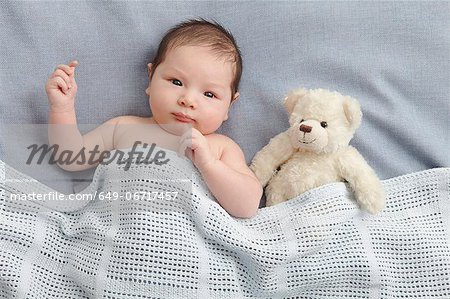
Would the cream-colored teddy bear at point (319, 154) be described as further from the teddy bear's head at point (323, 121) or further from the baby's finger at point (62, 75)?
the baby's finger at point (62, 75)

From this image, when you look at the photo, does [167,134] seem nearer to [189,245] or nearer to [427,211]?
[189,245]

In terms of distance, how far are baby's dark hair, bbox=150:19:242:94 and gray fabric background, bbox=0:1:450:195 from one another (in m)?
0.06

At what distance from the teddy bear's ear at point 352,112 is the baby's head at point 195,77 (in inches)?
10.2

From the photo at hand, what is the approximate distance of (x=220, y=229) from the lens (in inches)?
50.9

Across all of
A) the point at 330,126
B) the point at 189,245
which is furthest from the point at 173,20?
the point at 189,245

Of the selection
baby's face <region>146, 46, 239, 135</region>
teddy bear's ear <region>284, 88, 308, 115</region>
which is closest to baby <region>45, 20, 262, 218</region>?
baby's face <region>146, 46, 239, 135</region>

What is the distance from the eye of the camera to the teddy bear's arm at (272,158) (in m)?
1.44

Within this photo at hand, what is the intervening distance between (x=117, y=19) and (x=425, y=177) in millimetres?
791

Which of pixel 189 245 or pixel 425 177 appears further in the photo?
pixel 425 177

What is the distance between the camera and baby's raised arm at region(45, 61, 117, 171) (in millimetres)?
1406

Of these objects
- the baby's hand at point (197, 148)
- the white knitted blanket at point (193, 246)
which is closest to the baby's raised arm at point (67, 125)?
the white knitted blanket at point (193, 246)

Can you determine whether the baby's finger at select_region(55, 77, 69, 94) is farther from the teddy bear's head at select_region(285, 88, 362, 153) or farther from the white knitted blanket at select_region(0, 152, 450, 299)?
the teddy bear's head at select_region(285, 88, 362, 153)

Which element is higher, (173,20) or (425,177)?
(173,20)

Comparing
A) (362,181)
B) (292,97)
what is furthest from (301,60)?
(362,181)
